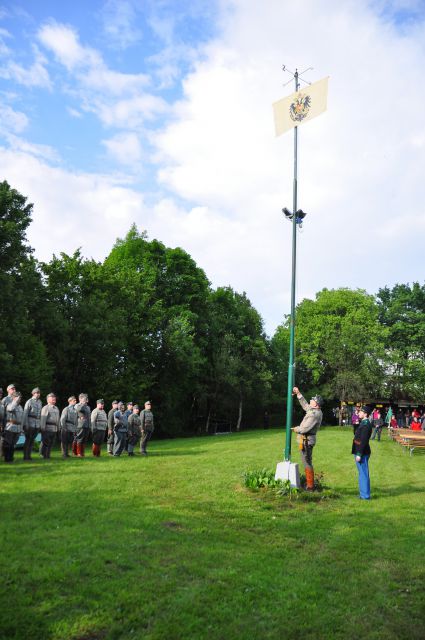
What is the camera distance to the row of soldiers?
16.1 m

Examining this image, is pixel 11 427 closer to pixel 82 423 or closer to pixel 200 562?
pixel 82 423

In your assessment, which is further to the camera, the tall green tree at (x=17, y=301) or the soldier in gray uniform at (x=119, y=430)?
the tall green tree at (x=17, y=301)

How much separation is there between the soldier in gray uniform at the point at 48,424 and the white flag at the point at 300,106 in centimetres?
1073

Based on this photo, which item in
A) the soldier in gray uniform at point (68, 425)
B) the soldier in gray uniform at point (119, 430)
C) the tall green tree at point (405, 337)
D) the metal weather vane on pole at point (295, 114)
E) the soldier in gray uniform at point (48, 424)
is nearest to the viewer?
the metal weather vane on pole at point (295, 114)

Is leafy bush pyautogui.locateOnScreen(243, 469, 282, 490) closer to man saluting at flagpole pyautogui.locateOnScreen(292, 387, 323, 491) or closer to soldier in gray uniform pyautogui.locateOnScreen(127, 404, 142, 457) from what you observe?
man saluting at flagpole pyautogui.locateOnScreen(292, 387, 323, 491)

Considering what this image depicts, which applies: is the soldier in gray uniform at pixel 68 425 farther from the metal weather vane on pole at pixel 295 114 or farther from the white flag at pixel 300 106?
the white flag at pixel 300 106

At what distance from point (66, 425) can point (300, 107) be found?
12.7 meters

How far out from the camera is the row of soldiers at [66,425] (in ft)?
52.7

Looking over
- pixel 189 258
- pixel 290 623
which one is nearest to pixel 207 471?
pixel 290 623

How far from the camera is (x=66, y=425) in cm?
1897

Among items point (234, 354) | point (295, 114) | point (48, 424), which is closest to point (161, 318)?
point (234, 354)

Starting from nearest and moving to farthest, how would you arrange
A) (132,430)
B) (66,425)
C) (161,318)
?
(66,425) < (132,430) < (161,318)

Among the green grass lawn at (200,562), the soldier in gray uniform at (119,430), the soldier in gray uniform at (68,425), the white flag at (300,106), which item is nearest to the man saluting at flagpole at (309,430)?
the green grass lawn at (200,562)

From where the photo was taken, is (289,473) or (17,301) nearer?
(289,473)
